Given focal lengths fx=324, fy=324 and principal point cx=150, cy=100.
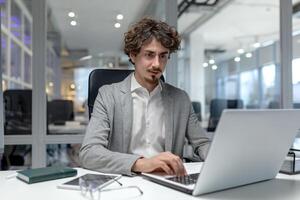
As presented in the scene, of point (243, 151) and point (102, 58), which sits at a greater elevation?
point (102, 58)

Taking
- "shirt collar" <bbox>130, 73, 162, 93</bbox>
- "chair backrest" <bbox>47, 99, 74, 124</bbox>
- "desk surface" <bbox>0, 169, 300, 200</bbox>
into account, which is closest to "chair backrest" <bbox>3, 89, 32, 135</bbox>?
"chair backrest" <bbox>47, 99, 74, 124</bbox>

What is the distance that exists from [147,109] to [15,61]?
464 centimetres

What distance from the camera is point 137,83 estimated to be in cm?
151

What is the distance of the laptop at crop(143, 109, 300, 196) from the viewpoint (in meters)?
0.77

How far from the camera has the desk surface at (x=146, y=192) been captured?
845 mm

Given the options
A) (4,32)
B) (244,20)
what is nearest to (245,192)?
(4,32)

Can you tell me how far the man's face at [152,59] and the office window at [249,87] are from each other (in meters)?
6.49

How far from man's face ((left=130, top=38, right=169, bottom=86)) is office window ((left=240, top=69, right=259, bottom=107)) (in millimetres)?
6495

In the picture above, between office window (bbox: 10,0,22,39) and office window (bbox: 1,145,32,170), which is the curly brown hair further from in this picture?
office window (bbox: 10,0,22,39)

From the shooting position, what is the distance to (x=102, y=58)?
15.8 ft

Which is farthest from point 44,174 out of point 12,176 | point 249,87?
point 249,87

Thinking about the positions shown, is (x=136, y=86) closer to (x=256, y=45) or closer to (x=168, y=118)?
(x=168, y=118)

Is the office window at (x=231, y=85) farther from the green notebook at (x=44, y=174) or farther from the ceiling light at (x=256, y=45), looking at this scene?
the green notebook at (x=44, y=174)

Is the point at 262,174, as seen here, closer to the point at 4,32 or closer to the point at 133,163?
the point at 133,163
